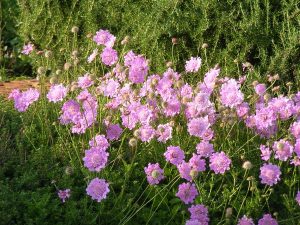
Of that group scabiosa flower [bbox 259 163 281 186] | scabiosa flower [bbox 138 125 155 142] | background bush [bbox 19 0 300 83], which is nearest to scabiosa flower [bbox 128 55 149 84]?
scabiosa flower [bbox 138 125 155 142]

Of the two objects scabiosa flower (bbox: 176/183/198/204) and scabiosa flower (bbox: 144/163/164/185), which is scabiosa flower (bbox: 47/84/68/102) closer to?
scabiosa flower (bbox: 144/163/164/185)

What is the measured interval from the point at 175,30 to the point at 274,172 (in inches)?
80.8

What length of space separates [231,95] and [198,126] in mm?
224

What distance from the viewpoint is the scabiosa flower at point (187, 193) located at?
8.80 ft

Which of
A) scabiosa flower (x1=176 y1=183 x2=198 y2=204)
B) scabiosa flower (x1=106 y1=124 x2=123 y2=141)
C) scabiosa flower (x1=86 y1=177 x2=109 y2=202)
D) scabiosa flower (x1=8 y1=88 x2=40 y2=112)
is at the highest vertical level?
scabiosa flower (x1=8 y1=88 x2=40 y2=112)

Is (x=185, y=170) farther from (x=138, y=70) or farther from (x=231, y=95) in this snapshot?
(x=138, y=70)

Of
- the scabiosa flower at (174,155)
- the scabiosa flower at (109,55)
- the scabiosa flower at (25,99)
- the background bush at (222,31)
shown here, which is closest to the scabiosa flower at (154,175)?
the scabiosa flower at (174,155)

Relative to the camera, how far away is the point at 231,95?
2881 millimetres

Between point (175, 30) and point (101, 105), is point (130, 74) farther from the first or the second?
point (175, 30)

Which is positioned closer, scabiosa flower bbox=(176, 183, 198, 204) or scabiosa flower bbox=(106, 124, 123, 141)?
scabiosa flower bbox=(176, 183, 198, 204)

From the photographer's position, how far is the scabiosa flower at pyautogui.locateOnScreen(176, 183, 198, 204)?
8.80 feet

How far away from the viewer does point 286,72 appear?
173 inches

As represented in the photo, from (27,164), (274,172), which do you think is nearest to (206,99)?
(274,172)

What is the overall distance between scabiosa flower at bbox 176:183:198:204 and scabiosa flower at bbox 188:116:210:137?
0.75ft
